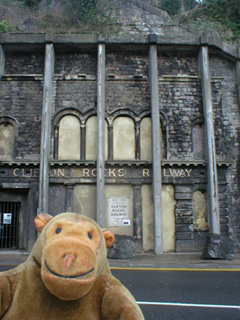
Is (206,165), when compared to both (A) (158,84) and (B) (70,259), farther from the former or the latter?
(B) (70,259)

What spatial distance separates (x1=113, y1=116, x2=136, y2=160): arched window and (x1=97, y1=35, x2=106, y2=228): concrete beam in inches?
43.4

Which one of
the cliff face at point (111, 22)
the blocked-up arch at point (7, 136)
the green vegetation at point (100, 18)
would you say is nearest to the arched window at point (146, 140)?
the cliff face at point (111, 22)

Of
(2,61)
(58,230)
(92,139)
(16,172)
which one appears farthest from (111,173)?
(58,230)

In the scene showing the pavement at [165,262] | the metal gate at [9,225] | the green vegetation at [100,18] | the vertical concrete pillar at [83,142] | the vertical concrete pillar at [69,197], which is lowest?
the pavement at [165,262]

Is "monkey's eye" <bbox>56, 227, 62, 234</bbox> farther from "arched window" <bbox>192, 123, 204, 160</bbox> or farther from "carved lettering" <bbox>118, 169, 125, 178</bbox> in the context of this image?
"arched window" <bbox>192, 123, 204, 160</bbox>

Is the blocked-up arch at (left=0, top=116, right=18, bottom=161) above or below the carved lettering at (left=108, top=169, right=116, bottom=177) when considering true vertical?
above

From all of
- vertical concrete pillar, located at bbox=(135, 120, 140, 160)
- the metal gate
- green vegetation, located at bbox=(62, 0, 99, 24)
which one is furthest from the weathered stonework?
green vegetation, located at bbox=(62, 0, 99, 24)

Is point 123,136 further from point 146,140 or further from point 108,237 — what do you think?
point 108,237

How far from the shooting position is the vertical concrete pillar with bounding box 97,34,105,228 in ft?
40.3

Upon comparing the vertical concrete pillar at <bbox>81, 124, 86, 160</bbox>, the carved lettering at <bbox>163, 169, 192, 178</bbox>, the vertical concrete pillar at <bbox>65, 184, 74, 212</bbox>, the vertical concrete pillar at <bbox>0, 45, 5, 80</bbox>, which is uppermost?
the vertical concrete pillar at <bbox>0, 45, 5, 80</bbox>

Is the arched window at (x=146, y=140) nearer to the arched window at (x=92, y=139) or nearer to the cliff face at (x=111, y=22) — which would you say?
the arched window at (x=92, y=139)

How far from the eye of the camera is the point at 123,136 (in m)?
14.1

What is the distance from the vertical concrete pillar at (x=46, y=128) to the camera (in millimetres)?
12312

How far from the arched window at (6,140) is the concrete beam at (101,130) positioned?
4.14 meters
